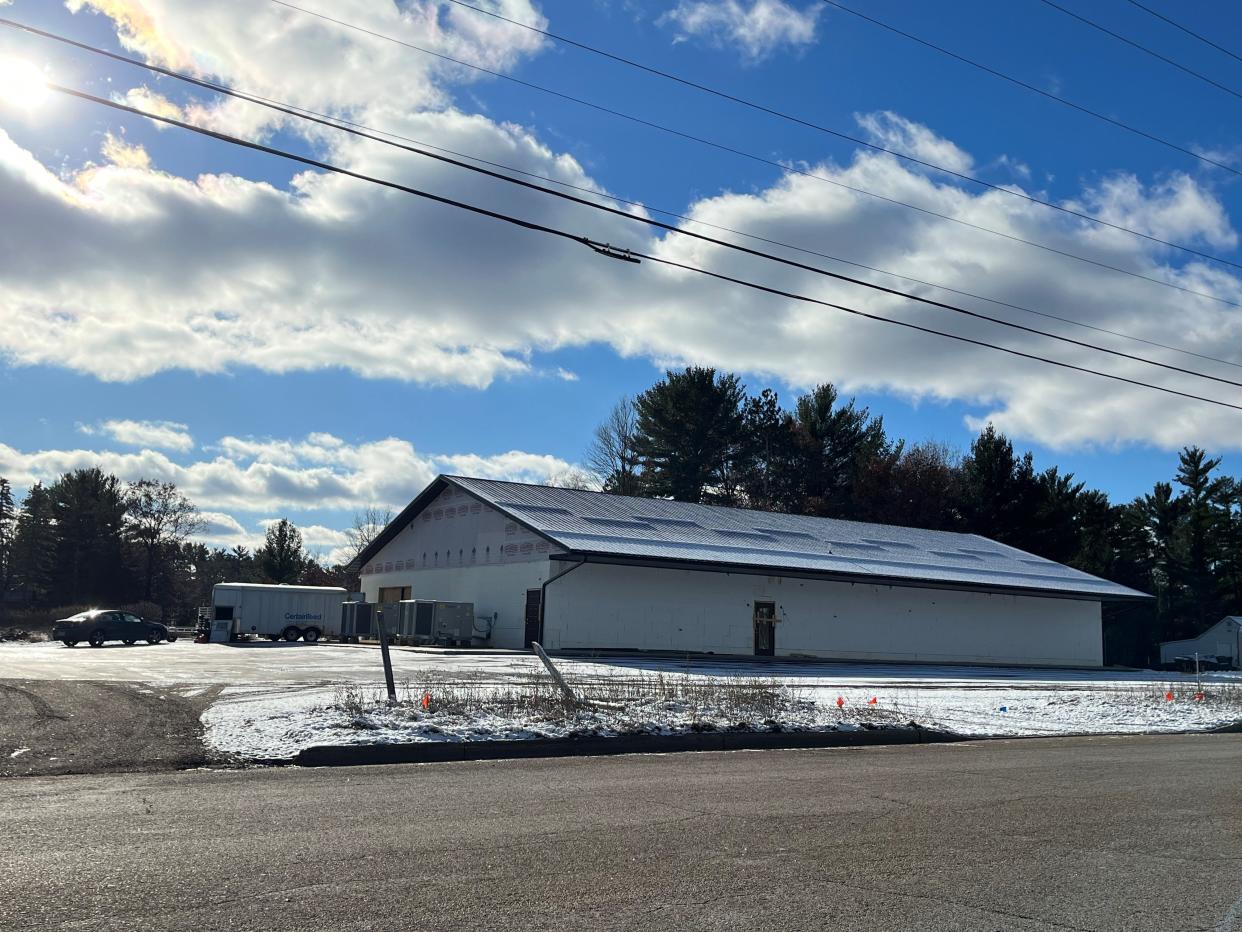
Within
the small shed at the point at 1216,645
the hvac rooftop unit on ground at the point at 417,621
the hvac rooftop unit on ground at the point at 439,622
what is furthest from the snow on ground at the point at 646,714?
the small shed at the point at 1216,645

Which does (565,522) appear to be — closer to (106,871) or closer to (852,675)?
(852,675)

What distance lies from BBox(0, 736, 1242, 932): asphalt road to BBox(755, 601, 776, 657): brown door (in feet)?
97.9

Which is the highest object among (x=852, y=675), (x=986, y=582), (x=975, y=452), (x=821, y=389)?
(x=821, y=389)

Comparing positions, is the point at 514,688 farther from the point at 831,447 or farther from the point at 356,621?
the point at 831,447

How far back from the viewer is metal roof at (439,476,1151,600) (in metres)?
39.1

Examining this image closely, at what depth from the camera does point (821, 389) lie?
82812mm

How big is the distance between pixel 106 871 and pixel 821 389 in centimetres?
7945

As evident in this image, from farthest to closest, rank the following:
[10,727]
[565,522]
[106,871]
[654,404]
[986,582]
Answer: [654,404], [986,582], [565,522], [10,727], [106,871]

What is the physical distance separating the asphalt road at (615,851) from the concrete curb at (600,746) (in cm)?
67

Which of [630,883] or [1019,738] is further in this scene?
[1019,738]

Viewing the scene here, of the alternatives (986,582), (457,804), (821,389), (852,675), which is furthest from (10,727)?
(821,389)

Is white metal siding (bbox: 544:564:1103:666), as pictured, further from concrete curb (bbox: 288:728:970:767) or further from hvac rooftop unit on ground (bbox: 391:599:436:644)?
concrete curb (bbox: 288:728:970:767)

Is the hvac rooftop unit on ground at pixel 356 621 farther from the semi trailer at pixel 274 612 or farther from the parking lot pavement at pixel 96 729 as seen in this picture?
the parking lot pavement at pixel 96 729

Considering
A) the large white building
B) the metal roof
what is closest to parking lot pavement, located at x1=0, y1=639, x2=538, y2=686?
the large white building
